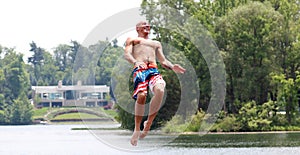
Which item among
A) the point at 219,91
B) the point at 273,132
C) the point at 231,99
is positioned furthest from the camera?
the point at 231,99

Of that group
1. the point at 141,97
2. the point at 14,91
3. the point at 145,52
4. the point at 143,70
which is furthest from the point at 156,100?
the point at 14,91

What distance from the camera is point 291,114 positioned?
78.4 meters

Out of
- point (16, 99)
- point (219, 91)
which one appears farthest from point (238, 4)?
point (16, 99)

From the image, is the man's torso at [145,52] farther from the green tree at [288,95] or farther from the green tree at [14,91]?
the green tree at [14,91]

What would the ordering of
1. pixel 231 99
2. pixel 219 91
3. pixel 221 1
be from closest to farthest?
pixel 219 91
pixel 231 99
pixel 221 1

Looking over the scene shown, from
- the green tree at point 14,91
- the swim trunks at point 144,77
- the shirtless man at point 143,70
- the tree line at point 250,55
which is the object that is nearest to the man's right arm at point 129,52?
the shirtless man at point 143,70

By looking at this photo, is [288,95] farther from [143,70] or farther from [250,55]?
[143,70]

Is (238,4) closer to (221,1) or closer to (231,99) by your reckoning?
(221,1)

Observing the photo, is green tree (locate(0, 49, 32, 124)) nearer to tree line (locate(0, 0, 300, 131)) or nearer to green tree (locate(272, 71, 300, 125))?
tree line (locate(0, 0, 300, 131))

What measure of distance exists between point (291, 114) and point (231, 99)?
6.16 metres

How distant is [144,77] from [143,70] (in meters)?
0.11

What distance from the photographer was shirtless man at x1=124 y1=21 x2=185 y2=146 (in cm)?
1259

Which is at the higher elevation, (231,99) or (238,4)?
(238,4)

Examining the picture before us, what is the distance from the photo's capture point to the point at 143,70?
501 inches
